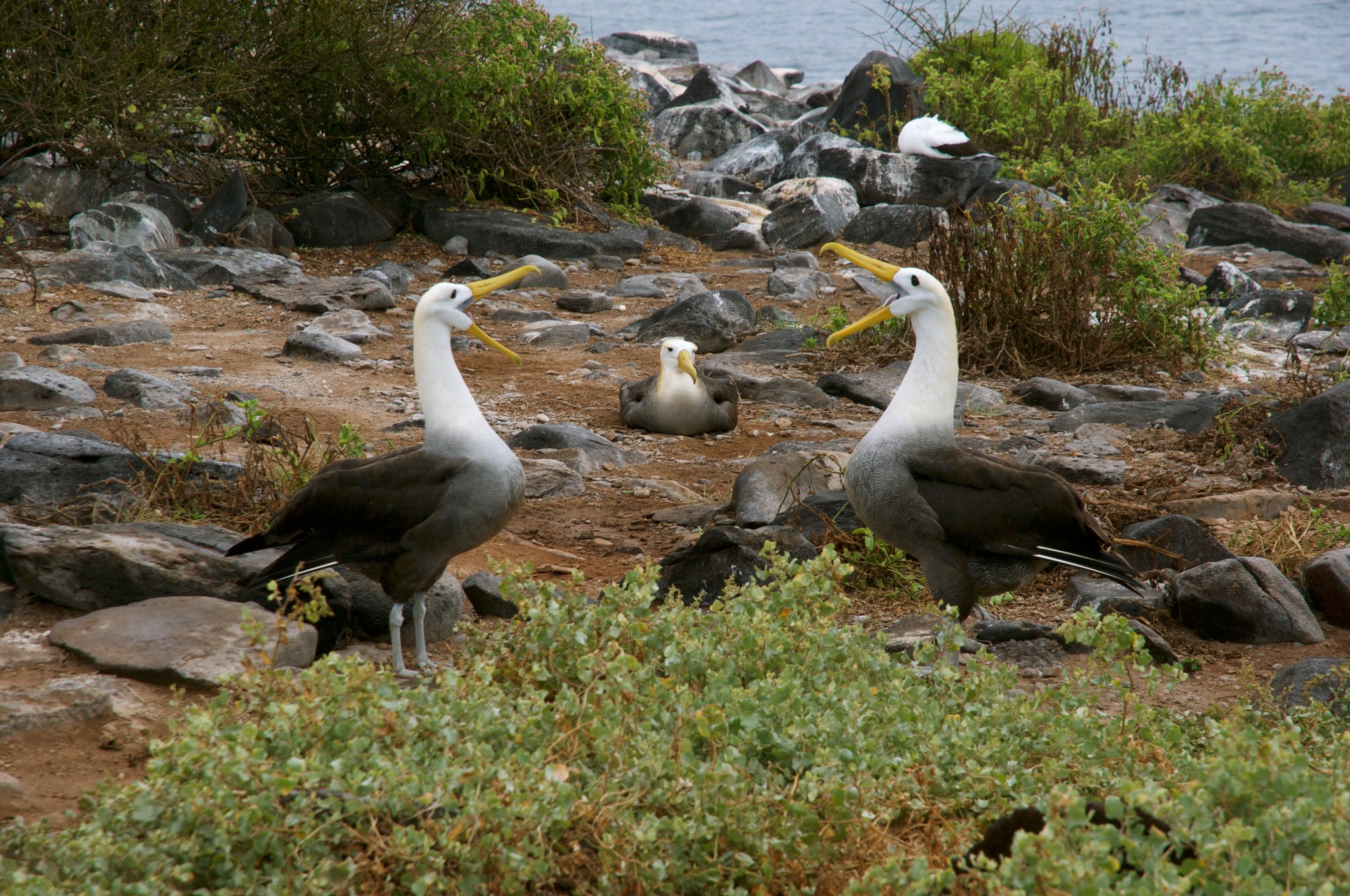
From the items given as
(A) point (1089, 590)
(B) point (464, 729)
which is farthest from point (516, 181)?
(B) point (464, 729)

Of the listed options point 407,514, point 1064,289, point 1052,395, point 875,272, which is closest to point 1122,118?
point 1064,289

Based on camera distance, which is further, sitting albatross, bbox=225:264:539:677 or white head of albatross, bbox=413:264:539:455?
white head of albatross, bbox=413:264:539:455

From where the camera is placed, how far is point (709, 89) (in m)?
23.3

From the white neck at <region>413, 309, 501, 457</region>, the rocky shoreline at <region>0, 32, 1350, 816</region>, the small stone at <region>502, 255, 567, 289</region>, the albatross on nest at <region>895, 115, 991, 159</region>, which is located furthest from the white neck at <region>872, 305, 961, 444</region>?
the albatross on nest at <region>895, 115, 991, 159</region>

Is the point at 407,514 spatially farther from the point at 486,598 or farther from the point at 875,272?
the point at 875,272

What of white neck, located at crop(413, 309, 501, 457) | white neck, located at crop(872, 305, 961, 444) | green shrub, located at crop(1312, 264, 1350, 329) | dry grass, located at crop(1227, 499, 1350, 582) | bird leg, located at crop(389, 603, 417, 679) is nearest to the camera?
bird leg, located at crop(389, 603, 417, 679)

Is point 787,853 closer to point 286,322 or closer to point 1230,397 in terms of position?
point 1230,397

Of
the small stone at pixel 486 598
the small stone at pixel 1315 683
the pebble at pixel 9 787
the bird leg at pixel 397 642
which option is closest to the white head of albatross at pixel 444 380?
the bird leg at pixel 397 642

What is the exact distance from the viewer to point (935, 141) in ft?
52.3

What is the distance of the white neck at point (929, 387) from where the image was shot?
14.9ft

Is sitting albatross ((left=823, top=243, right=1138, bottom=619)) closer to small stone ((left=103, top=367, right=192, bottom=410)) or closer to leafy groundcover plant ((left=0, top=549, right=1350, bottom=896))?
leafy groundcover plant ((left=0, top=549, right=1350, bottom=896))

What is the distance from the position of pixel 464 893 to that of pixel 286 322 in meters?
8.29

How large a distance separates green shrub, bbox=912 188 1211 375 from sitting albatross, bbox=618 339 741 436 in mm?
2220

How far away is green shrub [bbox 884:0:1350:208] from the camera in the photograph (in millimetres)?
16297
